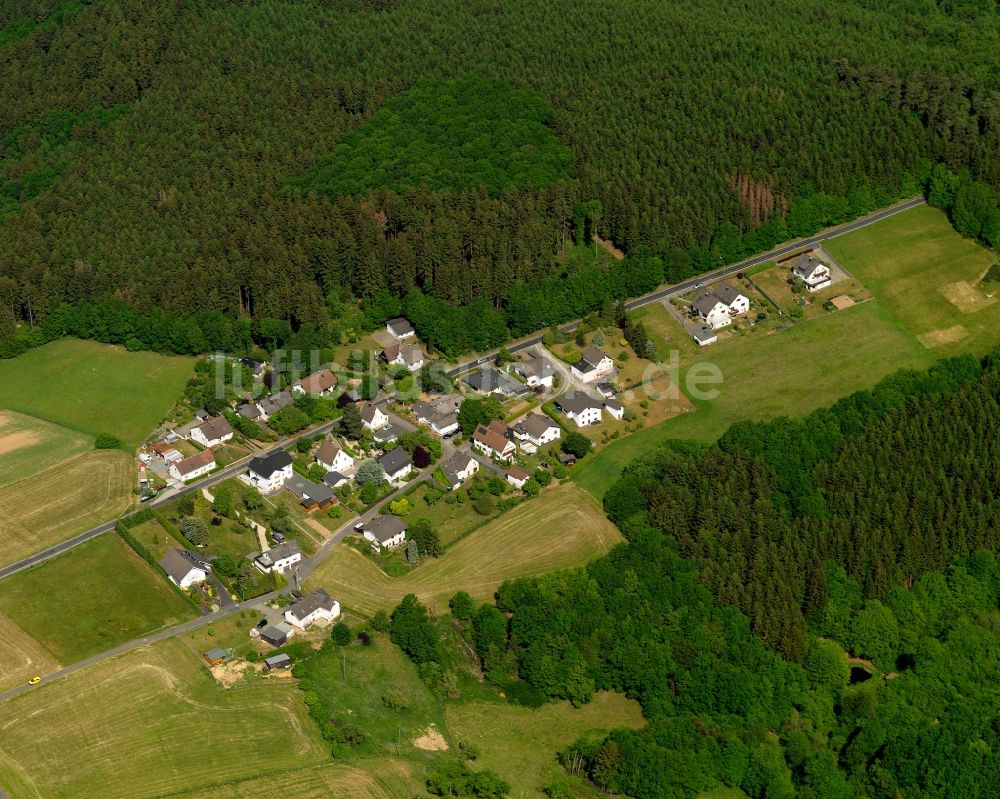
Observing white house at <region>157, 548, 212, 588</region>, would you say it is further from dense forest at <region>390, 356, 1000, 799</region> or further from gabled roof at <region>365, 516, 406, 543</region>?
dense forest at <region>390, 356, 1000, 799</region>

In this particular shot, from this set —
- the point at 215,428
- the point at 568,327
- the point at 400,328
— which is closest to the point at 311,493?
the point at 215,428

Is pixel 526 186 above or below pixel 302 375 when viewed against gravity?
above

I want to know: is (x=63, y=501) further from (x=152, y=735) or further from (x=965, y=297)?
(x=965, y=297)

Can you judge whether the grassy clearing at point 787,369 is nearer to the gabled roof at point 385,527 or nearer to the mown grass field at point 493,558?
the mown grass field at point 493,558

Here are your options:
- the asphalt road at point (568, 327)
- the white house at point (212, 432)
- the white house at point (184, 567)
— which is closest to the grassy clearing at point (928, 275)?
the asphalt road at point (568, 327)

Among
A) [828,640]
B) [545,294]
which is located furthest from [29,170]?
[828,640]

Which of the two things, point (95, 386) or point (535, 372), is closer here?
point (535, 372)

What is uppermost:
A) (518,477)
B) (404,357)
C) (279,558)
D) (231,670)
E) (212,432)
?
(404,357)

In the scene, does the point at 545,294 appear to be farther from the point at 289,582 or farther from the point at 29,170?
the point at 29,170
